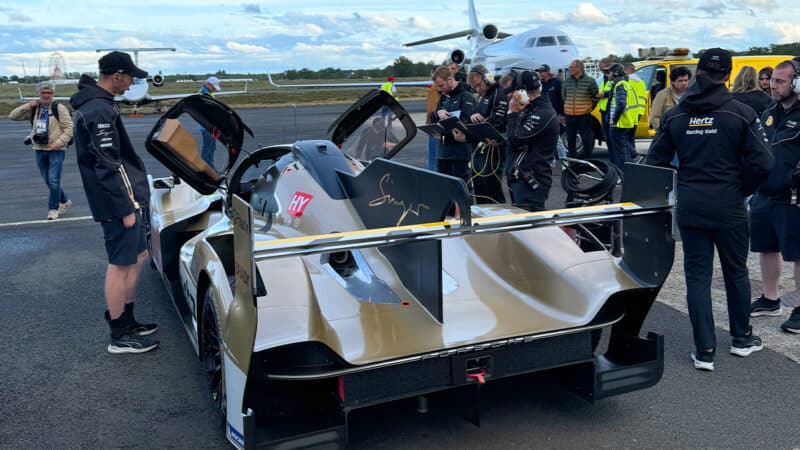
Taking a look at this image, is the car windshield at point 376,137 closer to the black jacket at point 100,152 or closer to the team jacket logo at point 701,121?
the black jacket at point 100,152

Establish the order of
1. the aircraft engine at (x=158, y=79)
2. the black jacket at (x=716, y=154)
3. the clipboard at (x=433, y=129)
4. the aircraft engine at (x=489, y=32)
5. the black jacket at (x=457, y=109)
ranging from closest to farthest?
the black jacket at (x=716, y=154), the clipboard at (x=433, y=129), the black jacket at (x=457, y=109), the aircraft engine at (x=489, y=32), the aircraft engine at (x=158, y=79)

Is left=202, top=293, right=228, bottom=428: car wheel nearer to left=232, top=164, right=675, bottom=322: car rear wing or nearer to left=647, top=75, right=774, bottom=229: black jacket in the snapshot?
left=232, top=164, right=675, bottom=322: car rear wing

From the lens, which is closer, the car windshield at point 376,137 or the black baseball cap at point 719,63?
the black baseball cap at point 719,63

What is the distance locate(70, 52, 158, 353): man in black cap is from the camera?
15.3ft

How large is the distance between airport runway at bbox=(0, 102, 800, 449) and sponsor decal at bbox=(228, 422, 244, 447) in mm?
467

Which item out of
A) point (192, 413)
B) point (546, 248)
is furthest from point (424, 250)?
point (192, 413)

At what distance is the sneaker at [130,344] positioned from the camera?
484 centimetres

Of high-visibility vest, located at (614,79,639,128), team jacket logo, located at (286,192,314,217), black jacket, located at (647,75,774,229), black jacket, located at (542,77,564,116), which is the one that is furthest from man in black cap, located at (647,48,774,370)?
black jacket, located at (542,77,564,116)

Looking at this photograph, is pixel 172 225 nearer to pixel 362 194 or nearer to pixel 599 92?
pixel 362 194

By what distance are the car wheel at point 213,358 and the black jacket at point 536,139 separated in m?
3.71

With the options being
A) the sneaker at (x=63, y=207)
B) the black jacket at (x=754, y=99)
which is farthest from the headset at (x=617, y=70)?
the sneaker at (x=63, y=207)

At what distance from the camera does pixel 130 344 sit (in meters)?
4.85

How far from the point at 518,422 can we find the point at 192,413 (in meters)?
1.81

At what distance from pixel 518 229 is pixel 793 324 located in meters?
2.97
